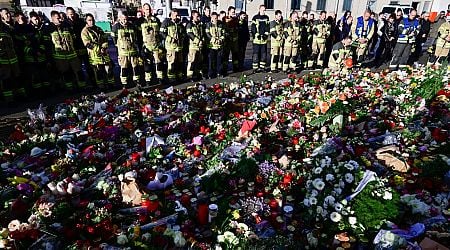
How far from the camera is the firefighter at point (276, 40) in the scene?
9273 millimetres

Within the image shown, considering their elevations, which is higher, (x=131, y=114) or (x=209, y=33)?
(x=209, y=33)

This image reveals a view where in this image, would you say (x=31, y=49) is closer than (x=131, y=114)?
No

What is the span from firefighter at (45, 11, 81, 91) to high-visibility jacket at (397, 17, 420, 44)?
29.9 ft

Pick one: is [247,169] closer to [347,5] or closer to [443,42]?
[443,42]

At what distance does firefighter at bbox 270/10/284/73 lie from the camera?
30.4ft

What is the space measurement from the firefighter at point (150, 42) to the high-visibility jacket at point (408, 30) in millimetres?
7188

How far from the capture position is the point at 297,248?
126 inches

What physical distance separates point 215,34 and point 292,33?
2.28 metres

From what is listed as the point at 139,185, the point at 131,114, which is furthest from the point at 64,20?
the point at 139,185

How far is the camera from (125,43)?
24.9 feet

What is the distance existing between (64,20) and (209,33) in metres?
A: 3.39

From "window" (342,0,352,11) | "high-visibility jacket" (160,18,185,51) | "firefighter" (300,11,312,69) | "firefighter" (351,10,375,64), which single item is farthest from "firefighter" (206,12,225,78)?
"window" (342,0,352,11)

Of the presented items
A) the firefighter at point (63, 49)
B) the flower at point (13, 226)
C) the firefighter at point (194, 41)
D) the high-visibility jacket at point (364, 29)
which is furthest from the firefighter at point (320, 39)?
the flower at point (13, 226)

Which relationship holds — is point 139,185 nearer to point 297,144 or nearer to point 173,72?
point 297,144
